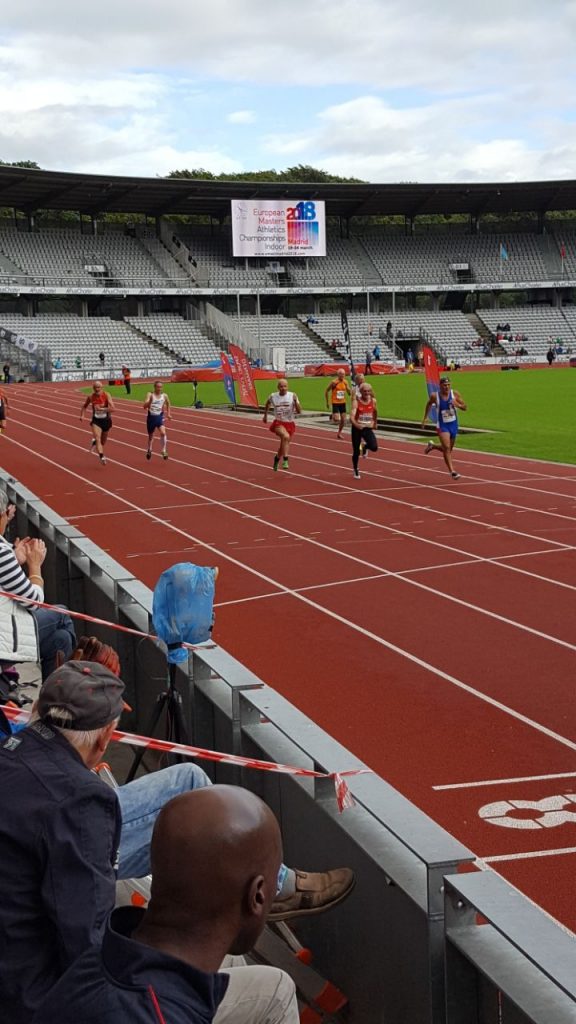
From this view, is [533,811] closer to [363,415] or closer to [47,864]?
[47,864]

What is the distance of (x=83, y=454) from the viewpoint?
25.1m

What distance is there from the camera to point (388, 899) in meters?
3.59

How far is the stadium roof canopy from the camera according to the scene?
6788cm

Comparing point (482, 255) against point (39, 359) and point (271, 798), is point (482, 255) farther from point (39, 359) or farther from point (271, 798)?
point (271, 798)

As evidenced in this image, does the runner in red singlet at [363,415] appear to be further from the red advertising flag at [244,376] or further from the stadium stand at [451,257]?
the stadium stand at [451,257]

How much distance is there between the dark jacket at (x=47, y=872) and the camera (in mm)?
2643

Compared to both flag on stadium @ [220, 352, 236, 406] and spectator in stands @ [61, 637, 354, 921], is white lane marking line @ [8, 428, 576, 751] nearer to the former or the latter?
spectator in stands @ [61, 637, 354, 921]

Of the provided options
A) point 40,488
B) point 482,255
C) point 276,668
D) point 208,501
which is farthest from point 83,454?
point 482,255

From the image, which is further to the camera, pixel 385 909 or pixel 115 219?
pixel 115 219

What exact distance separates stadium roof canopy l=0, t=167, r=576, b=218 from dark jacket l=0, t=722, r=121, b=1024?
64.7 m

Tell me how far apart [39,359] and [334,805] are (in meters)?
59.4

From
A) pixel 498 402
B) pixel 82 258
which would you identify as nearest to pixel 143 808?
pixel 498 402

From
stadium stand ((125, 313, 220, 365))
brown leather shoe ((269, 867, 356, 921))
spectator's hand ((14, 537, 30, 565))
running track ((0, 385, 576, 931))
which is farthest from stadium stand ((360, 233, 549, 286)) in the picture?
brown leather shoe ((269, 867, 356, 921))

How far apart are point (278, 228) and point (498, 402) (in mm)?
41861
